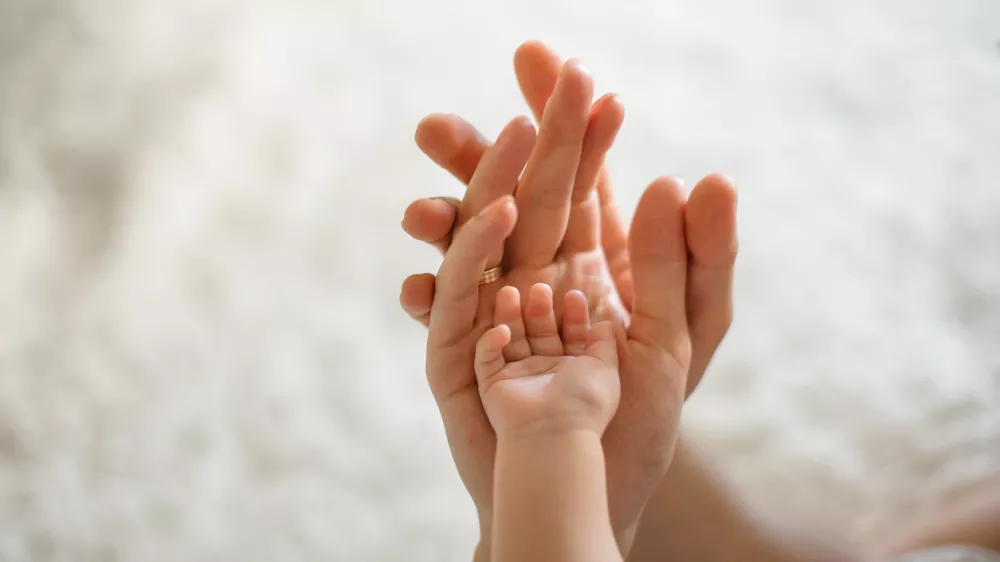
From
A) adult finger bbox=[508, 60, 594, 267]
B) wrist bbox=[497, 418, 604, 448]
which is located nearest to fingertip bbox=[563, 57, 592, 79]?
adult finger bbox=[508, 60, 594, 267]

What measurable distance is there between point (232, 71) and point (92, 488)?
533 millimetres

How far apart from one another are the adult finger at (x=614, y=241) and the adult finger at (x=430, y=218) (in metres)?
0.15

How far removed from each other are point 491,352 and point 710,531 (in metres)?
0.26

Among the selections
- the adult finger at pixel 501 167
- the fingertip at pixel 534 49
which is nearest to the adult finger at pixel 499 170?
the adult finger at pixel 501 167

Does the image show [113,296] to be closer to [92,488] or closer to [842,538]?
[92,488]

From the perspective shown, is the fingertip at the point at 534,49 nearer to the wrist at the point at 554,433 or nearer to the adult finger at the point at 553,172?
the adult finger at the point at 553,172

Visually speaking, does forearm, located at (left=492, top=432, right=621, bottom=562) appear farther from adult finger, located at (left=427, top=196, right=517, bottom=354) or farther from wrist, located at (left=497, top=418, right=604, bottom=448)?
adult finger, located at (left=427, top=196, right=517, bottom=354)

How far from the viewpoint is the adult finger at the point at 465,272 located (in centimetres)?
59

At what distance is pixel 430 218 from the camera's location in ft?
2.06

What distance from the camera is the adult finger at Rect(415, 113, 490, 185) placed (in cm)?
66

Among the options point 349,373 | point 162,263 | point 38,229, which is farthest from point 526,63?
point 38,229

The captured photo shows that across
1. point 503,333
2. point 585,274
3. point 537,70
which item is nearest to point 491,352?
point 503,333

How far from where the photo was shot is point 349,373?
803 millimetres

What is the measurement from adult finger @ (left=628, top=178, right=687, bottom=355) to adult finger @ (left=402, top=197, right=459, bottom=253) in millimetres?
143
